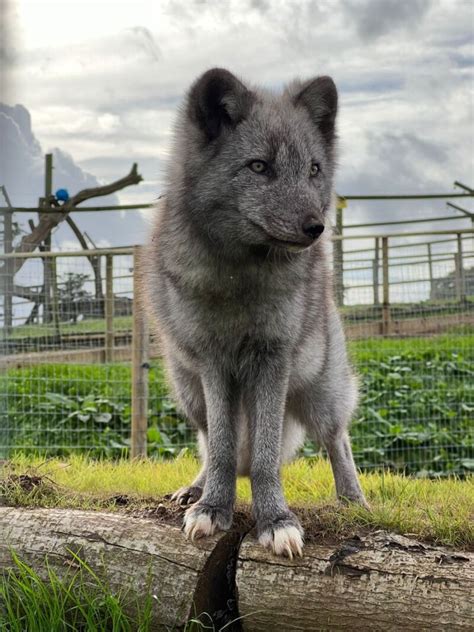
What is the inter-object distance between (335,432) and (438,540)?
1013 millimetres

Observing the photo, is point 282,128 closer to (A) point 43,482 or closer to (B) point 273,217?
(B) point 273,217

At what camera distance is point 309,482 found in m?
5.14

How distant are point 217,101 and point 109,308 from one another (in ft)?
22.9

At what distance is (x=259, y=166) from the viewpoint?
3.35 meters

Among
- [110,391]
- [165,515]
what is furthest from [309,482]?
[110,391]

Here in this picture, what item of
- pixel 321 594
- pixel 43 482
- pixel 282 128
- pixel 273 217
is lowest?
pixel 321 594

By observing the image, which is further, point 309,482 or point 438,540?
point 309,482

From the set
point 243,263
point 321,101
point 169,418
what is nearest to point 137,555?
point 243,263

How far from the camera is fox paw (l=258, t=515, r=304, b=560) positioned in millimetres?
3480

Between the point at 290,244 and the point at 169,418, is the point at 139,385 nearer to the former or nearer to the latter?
the point at 169,418

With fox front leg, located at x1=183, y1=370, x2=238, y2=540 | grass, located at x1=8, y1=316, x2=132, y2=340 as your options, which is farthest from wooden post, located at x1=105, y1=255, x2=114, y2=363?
fox front leg, located at x1=183, y1=370, x2=238, y2=540

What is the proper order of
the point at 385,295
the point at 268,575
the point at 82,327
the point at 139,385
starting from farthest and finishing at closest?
1. the point at 385,295
2. the point at 82,327
3. the point at 139,385
4. the point at 268,575

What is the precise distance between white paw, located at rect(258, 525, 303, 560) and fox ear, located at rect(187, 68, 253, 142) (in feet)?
5.53

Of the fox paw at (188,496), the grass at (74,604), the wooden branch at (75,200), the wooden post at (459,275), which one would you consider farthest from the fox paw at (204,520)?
the wooden branch at (75,200)
